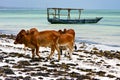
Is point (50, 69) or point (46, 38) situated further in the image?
point (46, 38)

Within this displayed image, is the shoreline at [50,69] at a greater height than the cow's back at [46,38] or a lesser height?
lesser

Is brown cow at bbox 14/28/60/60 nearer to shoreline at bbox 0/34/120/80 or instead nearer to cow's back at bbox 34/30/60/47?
cow's back at bbox 34/30/60/47

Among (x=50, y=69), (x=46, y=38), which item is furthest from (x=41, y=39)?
(x=50, y=69)

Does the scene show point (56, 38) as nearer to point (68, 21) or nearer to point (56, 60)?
point (56, 60)

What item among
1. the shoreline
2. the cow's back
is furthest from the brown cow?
the shoreline

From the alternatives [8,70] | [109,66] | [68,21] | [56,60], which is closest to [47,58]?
[56,60]

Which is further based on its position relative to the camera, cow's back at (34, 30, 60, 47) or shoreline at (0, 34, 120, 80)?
cow's back at (34, 30, 60, 47)

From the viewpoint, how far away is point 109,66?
656 inches

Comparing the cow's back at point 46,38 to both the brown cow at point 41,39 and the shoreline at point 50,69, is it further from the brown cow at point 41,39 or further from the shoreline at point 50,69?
the shoreline at point 50,69

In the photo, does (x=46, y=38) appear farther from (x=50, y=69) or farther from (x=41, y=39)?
(x=50, y=69)

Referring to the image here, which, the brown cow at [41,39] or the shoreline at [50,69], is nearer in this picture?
the shoreline at [50,69]

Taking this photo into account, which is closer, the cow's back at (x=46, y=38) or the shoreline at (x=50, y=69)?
the shoreline at (x=50, y=69)

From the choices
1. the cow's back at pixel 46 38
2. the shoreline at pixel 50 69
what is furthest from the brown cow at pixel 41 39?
the shoreline at pixel 50 69

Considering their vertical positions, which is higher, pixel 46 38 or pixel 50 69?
pixel 46 38
